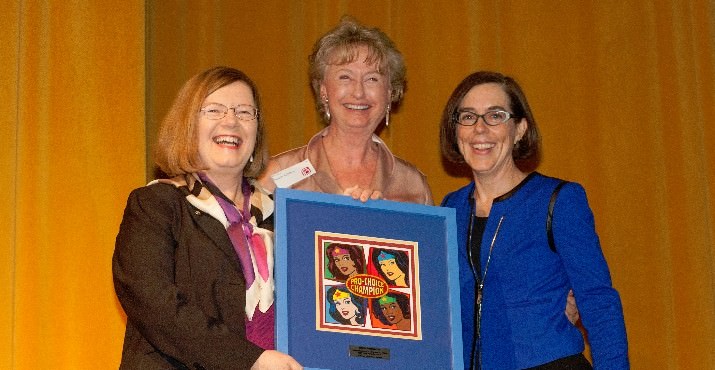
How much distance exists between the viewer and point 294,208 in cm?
320

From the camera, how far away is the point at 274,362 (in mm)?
2898

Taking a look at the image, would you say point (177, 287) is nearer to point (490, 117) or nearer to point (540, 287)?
point (540, 287)

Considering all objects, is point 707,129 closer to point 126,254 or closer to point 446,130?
point 446,130

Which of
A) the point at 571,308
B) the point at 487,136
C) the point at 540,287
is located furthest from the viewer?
the point at 487,136

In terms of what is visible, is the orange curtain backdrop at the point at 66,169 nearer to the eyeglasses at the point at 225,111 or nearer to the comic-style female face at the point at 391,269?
the eyeglasses at the point at 225,111

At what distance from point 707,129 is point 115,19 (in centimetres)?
271

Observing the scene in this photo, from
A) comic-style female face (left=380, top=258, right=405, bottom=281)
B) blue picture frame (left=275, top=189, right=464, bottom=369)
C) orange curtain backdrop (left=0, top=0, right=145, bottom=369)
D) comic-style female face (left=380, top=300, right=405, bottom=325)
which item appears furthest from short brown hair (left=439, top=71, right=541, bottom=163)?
orange curtain backdrop (left=0, top=0, right=145, bottom=369)

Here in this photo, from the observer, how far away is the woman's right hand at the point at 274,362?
2.89 meters

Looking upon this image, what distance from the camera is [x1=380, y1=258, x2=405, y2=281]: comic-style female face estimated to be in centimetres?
322

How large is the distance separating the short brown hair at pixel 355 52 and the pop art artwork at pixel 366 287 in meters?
0.99

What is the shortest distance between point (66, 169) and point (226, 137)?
1634 mm

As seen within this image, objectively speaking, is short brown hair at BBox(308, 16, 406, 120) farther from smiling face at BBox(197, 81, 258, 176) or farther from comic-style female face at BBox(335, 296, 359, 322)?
comic-style female face at BBox(335, 296, 359, 322)

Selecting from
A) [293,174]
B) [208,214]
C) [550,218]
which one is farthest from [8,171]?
[550,218]

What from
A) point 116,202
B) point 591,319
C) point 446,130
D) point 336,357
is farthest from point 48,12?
point 591,319
